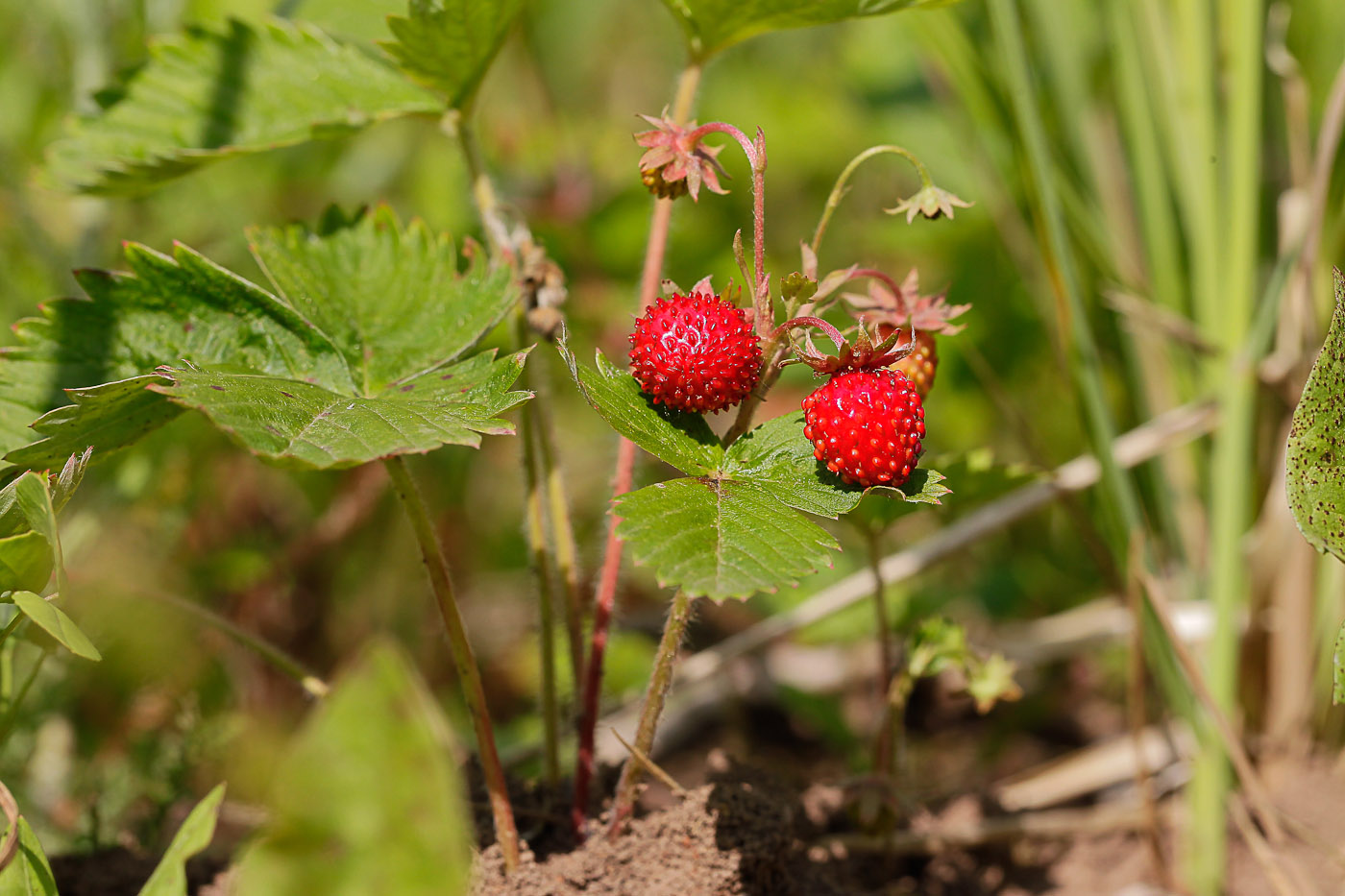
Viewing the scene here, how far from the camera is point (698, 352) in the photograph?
60 cm

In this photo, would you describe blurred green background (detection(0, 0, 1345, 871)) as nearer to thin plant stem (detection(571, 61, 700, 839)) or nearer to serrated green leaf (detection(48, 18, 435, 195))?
serrated green leaf (detection(48, 18, 435, 195))

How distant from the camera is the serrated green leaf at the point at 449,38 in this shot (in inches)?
27.5

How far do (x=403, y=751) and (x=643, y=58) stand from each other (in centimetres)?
287

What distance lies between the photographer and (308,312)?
71 centimetres

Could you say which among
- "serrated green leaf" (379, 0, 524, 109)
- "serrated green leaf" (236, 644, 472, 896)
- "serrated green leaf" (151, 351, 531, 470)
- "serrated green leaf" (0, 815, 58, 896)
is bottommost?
"serrated green leaf" (0, 815, 58, 896)

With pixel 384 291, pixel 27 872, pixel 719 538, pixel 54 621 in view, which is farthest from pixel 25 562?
pixel 719 538

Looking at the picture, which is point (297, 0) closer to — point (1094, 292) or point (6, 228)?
point (6, 228)

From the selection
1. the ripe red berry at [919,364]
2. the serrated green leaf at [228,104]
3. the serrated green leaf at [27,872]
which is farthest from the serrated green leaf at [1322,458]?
the serrated green leaf at [27,872]

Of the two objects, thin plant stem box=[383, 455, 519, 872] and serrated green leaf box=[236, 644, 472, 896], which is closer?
serrated green leaf box=[236, 644, 472, 896]

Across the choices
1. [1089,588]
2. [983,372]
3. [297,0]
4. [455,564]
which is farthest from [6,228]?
[1089,588]

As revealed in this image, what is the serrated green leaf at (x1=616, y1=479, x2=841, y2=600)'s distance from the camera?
20.3 inches

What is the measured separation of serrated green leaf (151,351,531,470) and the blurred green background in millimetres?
245

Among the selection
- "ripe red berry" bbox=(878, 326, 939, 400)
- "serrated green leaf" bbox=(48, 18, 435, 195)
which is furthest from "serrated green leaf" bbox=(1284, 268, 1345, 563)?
"serrated green leaf" bbox=(48, 18, 435, 195)

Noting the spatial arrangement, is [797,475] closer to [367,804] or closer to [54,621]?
[367,804]
